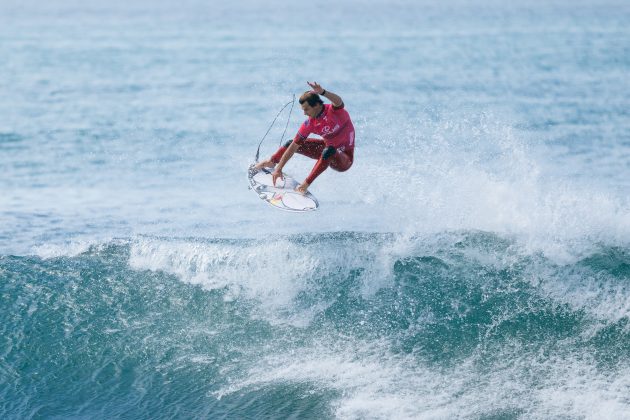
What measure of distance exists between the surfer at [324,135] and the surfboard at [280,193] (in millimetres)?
211

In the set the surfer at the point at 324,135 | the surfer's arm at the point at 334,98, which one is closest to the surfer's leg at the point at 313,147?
the surfer at the point at 324,135

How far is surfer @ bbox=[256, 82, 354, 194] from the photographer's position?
13.9m

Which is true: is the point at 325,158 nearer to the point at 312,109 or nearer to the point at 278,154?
the point at 312,109

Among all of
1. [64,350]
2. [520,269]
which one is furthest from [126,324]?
[520,269]

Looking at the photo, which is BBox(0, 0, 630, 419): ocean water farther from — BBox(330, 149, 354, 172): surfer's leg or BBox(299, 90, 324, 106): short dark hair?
BBox(299, 90, 324, 106): short dark hair

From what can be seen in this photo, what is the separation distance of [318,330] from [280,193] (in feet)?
8.80

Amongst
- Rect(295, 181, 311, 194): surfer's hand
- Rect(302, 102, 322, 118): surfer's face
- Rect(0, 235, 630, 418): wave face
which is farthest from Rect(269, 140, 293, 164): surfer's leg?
Rect(0, 235, 630, 418): wave face

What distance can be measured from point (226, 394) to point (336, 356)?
5.76 ft

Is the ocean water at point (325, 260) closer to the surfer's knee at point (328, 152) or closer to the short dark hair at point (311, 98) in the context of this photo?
the surfer's knee at point (328, 152)

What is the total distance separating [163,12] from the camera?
66438 mm

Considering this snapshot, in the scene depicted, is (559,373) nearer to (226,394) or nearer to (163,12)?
(226,394)

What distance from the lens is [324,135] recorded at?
14336mm

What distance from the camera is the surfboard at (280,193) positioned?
14878 millimetres

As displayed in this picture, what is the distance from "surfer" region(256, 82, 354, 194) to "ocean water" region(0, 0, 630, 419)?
1.82 meters
